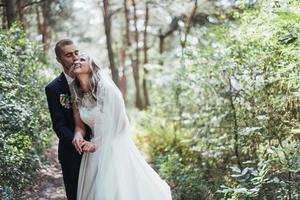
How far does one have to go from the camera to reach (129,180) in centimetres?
470

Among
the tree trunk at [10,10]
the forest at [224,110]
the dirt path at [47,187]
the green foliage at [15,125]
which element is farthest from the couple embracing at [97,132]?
the tree trunk at [10,10]

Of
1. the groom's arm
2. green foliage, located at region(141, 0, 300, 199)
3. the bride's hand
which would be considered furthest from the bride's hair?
green foliage, located at region(141, 0, 300, 199)

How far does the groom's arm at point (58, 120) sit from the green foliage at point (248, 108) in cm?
167

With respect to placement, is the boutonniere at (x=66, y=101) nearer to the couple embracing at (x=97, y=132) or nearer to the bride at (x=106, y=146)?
the couple embracing at (x=97, y=132)

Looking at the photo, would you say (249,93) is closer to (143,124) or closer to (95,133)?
(95,133)

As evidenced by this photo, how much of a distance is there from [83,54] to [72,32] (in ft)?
65.2

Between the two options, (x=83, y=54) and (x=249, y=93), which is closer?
(x=83, y=54)

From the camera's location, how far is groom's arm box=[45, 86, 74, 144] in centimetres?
484

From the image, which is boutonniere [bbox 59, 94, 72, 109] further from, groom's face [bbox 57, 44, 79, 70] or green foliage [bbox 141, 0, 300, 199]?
green foliage [bbox 141, 0, 300, 199]

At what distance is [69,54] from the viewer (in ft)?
15.9

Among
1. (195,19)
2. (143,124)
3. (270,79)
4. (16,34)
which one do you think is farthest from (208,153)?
(195,19)

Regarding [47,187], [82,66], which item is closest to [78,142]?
[82,66]

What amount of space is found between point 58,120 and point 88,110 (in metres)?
0.48

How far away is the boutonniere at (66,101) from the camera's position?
4910mm
